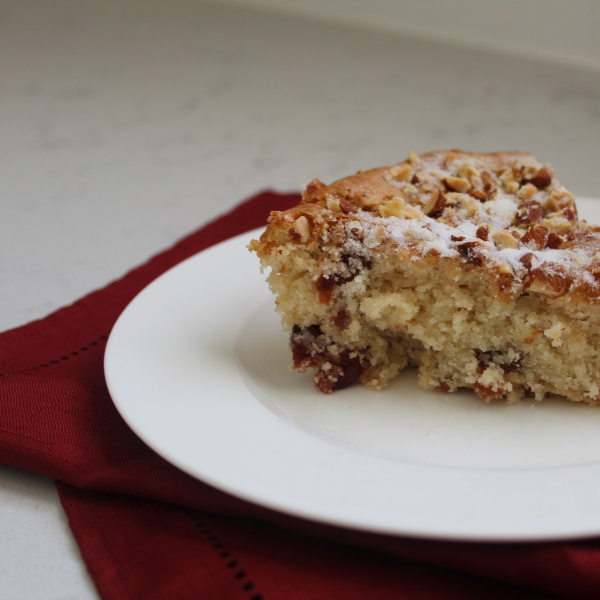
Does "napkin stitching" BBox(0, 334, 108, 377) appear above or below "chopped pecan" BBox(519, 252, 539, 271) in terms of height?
below

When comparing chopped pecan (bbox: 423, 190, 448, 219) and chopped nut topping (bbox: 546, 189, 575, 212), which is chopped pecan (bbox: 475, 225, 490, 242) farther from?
chopped nut topping (bbox: 546, 189, 575, 212)

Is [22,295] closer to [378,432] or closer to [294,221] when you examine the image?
[294,221]

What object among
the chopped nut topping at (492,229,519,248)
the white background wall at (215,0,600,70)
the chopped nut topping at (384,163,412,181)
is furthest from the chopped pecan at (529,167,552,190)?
the white background wall at (215,0,600,70)

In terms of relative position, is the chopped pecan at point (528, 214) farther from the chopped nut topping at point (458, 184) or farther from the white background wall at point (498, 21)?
the white background wall at point (498, 21)

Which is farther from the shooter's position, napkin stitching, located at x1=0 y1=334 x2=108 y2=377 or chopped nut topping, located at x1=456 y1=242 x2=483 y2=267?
napkin stitching, located at x1=0 y1=334 x2=108 y2=377

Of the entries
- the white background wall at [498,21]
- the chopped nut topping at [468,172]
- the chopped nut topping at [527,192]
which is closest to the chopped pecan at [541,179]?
the chopped nut topping at [527,192]

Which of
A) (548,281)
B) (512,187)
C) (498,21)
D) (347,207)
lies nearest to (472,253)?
(548,281)
